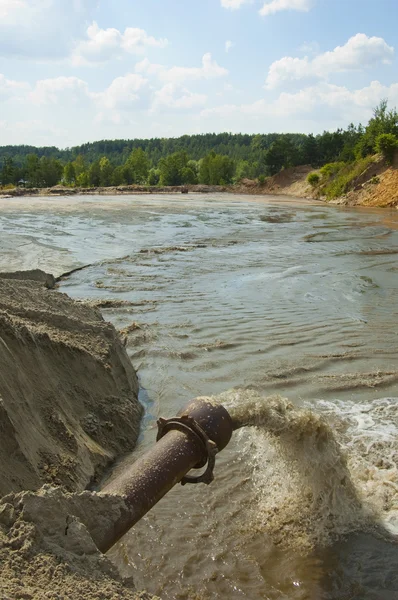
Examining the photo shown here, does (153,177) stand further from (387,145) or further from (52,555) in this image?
(52,555)

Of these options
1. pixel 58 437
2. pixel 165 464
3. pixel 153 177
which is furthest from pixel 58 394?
pixel 153 177

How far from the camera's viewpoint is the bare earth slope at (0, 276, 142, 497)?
3977mm

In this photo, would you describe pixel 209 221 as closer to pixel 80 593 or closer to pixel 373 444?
pixel 373 444

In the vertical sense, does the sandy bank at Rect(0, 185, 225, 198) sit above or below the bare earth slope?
above

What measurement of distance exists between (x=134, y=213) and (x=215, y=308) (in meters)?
28.1

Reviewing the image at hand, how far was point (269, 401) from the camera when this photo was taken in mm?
4387

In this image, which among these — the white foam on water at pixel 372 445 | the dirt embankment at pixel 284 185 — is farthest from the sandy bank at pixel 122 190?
the white foam on water at pixel 372 445

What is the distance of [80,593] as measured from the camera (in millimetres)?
2238

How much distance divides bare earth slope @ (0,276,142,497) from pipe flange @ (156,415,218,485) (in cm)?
114

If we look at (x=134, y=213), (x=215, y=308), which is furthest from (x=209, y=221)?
(x=215, y=308)

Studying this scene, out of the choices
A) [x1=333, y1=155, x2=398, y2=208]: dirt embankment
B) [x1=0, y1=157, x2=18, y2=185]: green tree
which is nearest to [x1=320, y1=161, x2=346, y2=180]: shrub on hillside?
[x1=333, y1=155, x2=398, y2=208]: dirt embankment

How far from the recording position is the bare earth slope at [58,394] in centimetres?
398

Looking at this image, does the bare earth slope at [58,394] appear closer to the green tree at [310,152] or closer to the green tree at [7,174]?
the green tree at [310,152]

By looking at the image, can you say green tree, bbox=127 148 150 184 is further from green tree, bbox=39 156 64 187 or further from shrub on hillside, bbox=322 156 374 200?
shrub on hillside, bbox=322 156 374 200
